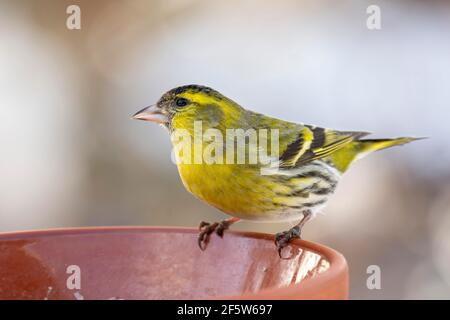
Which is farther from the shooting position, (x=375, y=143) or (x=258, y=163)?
(x=375, y=143)

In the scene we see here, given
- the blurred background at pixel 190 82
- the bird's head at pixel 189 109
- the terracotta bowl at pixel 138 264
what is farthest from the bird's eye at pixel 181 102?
the blurred background at pixel 190 82

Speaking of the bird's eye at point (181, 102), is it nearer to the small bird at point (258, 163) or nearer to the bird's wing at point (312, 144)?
the small bird at point (258, 163)

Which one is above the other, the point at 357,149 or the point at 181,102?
the point at 181,102

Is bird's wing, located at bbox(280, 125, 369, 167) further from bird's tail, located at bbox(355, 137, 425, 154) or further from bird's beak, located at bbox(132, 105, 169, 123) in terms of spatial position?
bird's beak, located at bbox(132, 105, 169, 123)

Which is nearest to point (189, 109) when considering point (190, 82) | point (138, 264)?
point (138, 264)

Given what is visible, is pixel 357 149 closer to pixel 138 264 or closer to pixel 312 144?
pixel 312 144

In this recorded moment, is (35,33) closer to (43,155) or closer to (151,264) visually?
(43,155)

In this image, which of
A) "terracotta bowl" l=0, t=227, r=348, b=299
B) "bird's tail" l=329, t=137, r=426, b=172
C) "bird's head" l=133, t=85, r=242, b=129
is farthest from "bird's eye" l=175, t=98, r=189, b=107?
"terracotta bowl" l=0, t=227, r=348, b=299

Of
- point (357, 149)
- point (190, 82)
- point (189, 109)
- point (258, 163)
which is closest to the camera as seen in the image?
point (258, 163)
